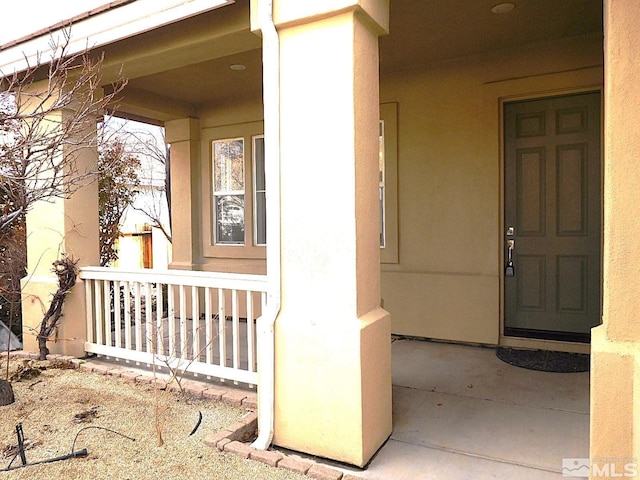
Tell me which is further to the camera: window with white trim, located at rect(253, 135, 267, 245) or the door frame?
window with white trim, located at rect(253, 135, 267, 245)

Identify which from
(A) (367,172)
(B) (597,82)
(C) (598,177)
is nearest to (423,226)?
(C) (598,177)

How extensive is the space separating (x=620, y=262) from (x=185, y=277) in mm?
3044

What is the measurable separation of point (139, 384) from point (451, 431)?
8.27 ft

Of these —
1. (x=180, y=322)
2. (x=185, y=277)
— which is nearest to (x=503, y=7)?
(x=185, y=277)

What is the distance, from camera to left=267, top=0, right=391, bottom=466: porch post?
2498 mm

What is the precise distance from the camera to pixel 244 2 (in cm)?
316

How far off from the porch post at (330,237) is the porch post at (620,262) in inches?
44.7

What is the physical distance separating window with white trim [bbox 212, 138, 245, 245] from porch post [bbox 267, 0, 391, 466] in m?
3.58

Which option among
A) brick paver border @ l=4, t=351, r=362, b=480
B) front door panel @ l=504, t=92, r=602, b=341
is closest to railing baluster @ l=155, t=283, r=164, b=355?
brick paver border @ l=4, t=351, r=362, b=480

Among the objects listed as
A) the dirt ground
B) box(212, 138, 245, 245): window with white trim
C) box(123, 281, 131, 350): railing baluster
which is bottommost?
the dirt ground

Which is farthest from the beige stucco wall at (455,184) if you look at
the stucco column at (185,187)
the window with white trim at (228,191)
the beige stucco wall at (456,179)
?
the stucco column at (185,187)

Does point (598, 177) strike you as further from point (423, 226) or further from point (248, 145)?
point (248, 145)

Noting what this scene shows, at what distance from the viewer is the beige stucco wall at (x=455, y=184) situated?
14.5 feet

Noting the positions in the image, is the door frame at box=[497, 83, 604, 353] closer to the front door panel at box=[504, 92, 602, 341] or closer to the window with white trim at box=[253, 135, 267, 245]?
the front door panel at box=[504, 92, 602, 341]
